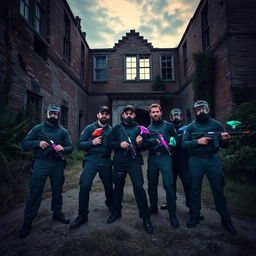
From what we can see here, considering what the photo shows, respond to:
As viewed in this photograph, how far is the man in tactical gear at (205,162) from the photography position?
96.2 inches

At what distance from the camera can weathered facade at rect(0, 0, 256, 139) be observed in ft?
17.7

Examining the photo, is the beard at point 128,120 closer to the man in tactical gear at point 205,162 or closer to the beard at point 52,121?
the man in tactical gear at point 205,162

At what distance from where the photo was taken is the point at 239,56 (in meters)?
6.68

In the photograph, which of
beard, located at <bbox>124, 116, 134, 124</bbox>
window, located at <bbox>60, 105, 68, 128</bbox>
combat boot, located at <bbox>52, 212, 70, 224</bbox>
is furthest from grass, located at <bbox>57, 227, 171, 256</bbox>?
window, located at <bbox>60, 105, 68, 128</bbox>

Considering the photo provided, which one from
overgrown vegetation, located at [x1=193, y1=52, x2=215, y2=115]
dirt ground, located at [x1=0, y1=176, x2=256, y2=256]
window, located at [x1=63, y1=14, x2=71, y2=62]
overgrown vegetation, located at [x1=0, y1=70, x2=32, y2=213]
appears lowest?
dirt ground, located at [x1=0, y1=176, x2=256, y2=256]

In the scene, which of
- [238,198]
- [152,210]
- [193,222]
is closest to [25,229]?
[152,210]

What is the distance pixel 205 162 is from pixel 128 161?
126 centimetres

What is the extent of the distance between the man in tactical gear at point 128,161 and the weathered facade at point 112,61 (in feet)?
13.8

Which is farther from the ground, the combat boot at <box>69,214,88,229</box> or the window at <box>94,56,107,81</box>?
the window at <box>94,56,107,81</box>

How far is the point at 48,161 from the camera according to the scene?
2559 millimetres

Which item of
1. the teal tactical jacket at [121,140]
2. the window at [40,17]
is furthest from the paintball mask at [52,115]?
the window at [40,17]

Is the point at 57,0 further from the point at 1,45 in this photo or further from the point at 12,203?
the point at 12,203

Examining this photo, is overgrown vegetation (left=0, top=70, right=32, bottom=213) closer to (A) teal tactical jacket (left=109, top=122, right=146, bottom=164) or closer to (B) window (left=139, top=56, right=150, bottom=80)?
(A) teal tactical jacket (left=109, top=122, right=146, bottom=164)

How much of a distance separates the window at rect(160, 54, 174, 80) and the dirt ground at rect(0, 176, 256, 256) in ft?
40.1
